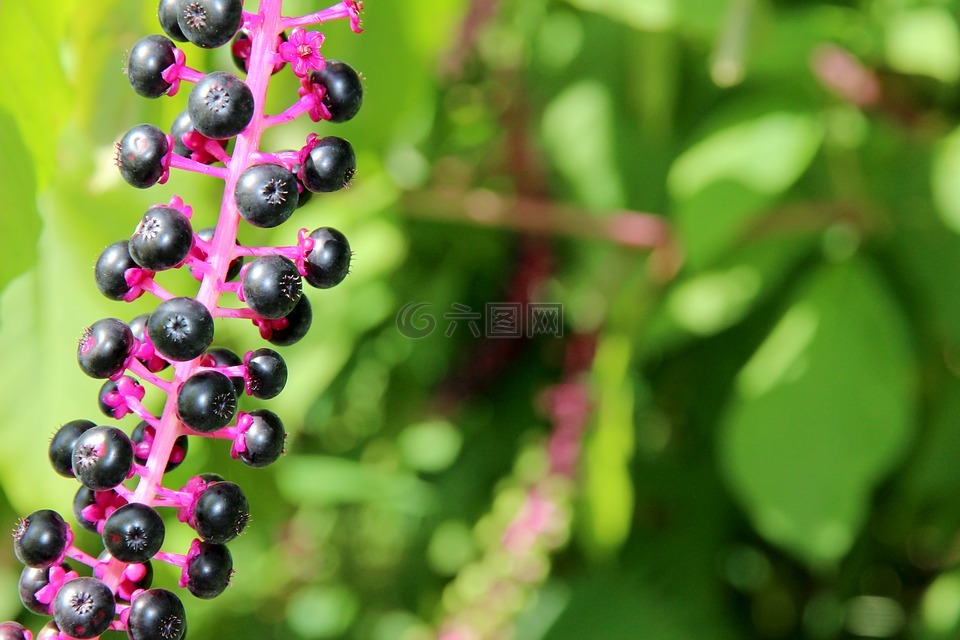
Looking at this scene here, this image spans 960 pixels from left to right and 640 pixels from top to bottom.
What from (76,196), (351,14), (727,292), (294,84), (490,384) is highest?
(351,14)

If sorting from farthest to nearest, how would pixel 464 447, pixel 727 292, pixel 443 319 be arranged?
pixel 464 447, pixel 443 319, pixel 727 292

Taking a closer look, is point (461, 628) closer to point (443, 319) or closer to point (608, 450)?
point (608, 450)

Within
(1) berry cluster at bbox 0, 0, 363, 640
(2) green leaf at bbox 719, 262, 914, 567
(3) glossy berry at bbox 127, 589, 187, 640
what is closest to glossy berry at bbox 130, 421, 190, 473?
(1) berry cluster at bbox 0, 0, 363, 640

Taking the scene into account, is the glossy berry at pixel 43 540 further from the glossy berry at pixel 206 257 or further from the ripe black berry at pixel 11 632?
the glossy berry at pixel 206 257

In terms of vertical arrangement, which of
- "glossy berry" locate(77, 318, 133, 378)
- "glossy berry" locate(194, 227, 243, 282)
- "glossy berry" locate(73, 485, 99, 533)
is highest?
"glossy berry" locate(194, 227, 243, 282)

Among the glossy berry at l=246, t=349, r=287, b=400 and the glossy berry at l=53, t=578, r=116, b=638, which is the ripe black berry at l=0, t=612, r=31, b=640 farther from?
the glossy berry at l=246, t=349, r=287, b=400

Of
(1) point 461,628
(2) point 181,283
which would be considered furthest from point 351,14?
(1) point 461,628

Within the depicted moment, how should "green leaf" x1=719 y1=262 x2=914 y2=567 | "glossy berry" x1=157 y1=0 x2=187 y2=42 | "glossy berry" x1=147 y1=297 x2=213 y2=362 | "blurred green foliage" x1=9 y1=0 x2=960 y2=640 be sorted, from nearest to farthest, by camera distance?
"glossy berry" x1=147 y1=297 x2=213 y2=362 < "glossy berry" x1=157 y1=0 x2=187 y2=42 < "blurred green foliage" x1=9 y1=0 x2=960 y2=640 < "green leaf" x1=719 y1=262 x2=914 y2=567
